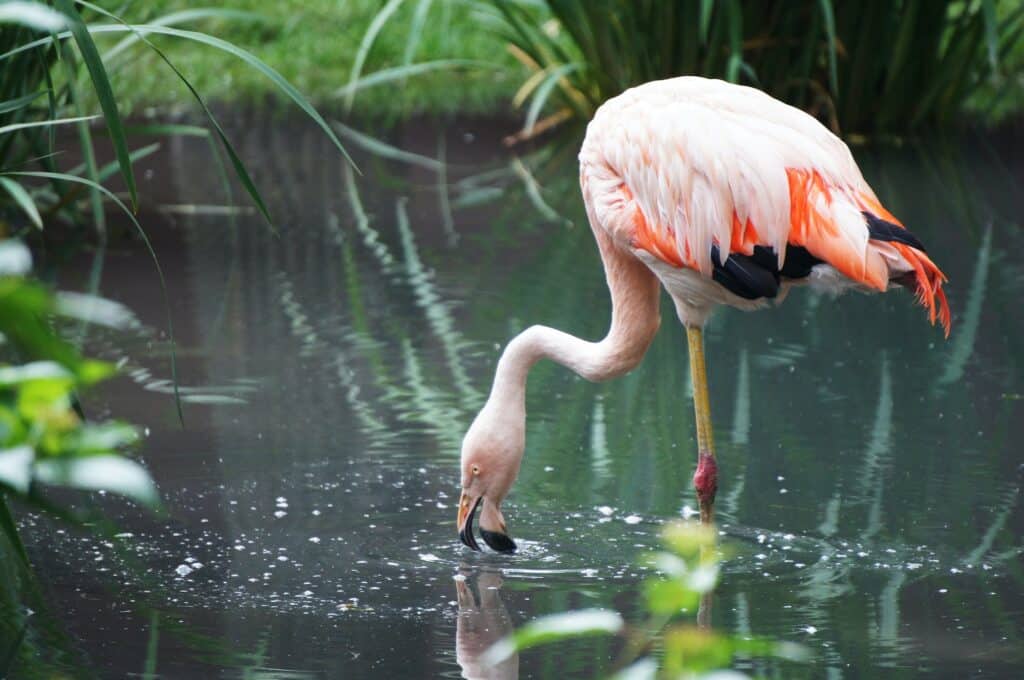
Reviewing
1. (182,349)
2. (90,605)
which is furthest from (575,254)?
(90,605)

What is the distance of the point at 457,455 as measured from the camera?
16.0 feet

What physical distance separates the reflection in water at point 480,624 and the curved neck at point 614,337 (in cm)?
59

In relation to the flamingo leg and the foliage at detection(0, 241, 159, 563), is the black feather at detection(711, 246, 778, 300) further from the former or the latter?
the foliage at detection(0, 241, 159, 563)

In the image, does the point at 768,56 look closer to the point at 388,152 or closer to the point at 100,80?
the point at 388,152

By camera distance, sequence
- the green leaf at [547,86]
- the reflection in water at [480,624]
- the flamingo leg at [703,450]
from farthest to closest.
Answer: the green leaf at [547,86]
the flamingo leg at [703,450]
the reflection in water at [480,624]

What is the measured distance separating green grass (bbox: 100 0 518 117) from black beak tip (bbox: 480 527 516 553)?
681 cm

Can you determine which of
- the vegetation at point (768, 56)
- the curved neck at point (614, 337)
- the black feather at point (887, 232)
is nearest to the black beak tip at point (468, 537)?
the curved neck at point (614, 337)

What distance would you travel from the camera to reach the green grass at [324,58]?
11.3m

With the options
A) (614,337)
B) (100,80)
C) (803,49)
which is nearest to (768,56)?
(803,49)

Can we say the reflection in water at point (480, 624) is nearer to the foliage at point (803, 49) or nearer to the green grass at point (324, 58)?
the foliage at point (803, 49)

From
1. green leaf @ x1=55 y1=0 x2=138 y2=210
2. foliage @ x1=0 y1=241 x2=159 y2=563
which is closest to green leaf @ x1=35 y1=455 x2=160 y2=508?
foliage @ x1=0 y1=241 x2=159 y2=563

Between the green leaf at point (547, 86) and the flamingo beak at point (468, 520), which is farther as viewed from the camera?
the green leaf at point (547, 86)

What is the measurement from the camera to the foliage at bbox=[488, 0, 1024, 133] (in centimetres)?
955

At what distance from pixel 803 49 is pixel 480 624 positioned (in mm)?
6670
